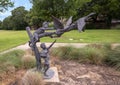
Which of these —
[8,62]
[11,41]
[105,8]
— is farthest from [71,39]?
[105,8]

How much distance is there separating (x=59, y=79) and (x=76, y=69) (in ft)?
4.04

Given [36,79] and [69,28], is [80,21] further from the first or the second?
[36,79]

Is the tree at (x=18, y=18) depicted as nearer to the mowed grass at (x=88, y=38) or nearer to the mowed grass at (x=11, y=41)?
the mowed grass at (x=11, y=41)

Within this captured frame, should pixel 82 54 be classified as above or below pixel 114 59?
above

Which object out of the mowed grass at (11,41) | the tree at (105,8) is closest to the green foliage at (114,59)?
the mowed grass at (11,41)

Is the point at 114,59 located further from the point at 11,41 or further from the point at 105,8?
the point at 105,8

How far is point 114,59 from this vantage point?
789cm

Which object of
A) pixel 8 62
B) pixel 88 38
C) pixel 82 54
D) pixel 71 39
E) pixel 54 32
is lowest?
pixel 88 38

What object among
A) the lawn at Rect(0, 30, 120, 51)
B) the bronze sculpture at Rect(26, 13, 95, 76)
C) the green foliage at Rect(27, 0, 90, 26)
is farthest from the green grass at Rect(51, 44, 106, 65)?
the green foliage at Rect(27, 0, 90, 26)

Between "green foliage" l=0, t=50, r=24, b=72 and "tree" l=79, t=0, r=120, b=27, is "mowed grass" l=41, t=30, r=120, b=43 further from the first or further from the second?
"tree" l=79, t=0, r=120, b=27

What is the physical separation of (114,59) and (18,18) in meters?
29.0

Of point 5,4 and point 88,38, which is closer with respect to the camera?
point 5,4

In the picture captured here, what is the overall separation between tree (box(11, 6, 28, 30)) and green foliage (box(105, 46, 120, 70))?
93.6ft

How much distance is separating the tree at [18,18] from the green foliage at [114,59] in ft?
93.6
